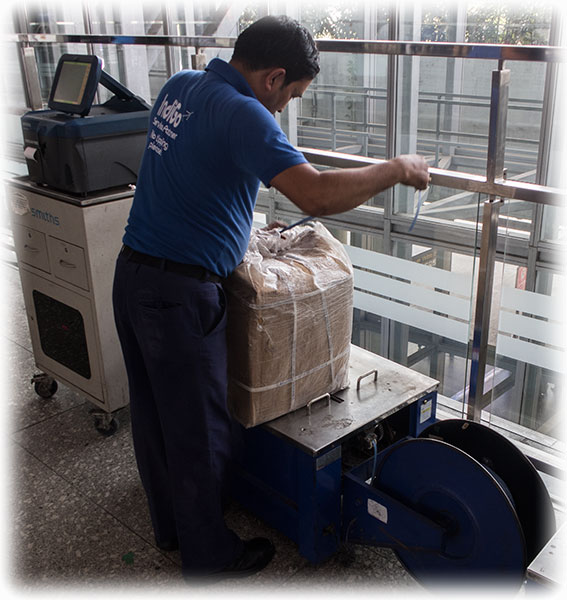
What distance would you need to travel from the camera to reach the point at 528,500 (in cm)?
156

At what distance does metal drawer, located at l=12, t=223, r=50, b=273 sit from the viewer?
240cm

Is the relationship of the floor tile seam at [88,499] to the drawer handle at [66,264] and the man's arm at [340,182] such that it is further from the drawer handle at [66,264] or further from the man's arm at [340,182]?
the man's arm at [340,182]

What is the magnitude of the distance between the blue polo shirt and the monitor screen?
0.77 metres

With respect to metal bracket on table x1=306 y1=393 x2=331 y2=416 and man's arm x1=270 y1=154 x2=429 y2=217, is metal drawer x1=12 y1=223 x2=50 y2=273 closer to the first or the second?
metal bracket on table x1=306 y1=393 x2=331 y2=416

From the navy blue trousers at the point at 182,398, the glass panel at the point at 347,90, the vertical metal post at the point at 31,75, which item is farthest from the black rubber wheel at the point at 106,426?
the glass panel at the point at 347,90

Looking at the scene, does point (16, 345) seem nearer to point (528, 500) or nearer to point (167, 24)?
point (528, 500)

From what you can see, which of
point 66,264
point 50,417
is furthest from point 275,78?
point 50,417

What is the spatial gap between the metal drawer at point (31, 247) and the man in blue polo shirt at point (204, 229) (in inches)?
34.1

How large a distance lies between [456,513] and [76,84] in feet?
6.02

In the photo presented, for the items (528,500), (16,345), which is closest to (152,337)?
(528,500)

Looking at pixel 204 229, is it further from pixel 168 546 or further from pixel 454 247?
pixel 454 247

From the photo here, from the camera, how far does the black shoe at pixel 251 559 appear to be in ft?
5.73

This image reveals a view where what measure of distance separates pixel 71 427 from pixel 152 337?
44.3 inches

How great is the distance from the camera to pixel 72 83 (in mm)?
2273
